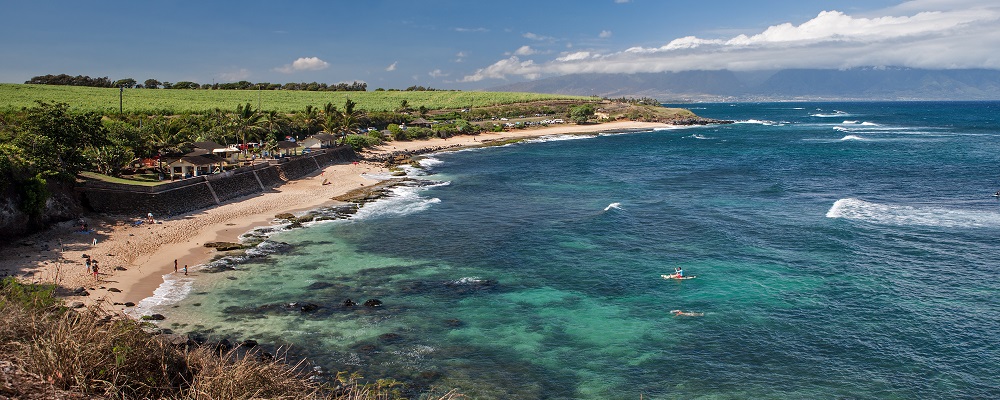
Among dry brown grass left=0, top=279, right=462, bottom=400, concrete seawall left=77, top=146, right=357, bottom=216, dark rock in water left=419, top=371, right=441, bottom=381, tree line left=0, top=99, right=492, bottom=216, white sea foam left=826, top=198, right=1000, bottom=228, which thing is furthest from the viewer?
white sea foam left=826, top=198, right=1000, bottom=228

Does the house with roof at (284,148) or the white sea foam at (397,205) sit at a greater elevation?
the house with roof at (284,148)

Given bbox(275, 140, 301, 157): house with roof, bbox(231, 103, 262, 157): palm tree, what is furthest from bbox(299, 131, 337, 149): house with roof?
bbox(275, 140, 301, 157): house with roof

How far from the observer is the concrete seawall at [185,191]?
→ 43.5m

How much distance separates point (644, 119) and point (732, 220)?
13928 centimetres

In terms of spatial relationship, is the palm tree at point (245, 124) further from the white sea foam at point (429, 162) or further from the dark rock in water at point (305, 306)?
the dark rock in water at point (305, 306)

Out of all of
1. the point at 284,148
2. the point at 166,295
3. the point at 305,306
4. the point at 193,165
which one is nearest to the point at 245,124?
the point at 284,148

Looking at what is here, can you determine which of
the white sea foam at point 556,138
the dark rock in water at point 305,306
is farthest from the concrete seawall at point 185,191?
the white sea foam at point 556,138

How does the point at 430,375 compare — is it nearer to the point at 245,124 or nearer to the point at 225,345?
the point at 225,345

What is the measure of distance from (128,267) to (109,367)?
87.1 ft

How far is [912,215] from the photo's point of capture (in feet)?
155

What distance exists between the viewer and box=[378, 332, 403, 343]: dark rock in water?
26.0 m

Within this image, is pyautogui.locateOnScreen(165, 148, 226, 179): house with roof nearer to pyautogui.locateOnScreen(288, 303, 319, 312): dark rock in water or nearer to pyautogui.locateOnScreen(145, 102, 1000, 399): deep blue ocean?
pyautogui.locateOnScreen(145, 102, 1000, 399): deep blue ocean

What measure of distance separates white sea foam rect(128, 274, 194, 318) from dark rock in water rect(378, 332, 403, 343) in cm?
1106

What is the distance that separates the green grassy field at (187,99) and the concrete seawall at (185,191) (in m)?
36.2
